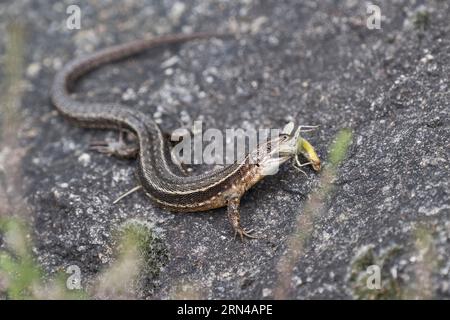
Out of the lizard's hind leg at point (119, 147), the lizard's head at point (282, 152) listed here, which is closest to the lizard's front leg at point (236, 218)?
the lizard's head at point (282, 152)

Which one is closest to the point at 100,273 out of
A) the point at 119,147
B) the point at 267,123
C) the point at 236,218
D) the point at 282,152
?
the point at 236,218

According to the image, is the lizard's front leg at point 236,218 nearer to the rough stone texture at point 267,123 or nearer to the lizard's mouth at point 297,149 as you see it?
the rough stone texture at point 267,123

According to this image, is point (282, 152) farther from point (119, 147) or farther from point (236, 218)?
point (119, 147)

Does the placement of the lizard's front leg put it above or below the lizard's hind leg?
below

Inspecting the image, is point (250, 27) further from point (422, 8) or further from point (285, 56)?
point (422, 8)

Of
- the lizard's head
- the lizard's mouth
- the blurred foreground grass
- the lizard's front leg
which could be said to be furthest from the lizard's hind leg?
the lizard's mouth

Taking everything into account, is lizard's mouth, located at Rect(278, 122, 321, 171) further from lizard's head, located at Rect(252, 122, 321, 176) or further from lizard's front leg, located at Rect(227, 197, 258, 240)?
lizard's front leg, located at Rect(227, 197, 258, 240)

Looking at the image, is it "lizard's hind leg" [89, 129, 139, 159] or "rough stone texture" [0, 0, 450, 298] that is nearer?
"rough stone texture" [0, 0, 450, 298]
